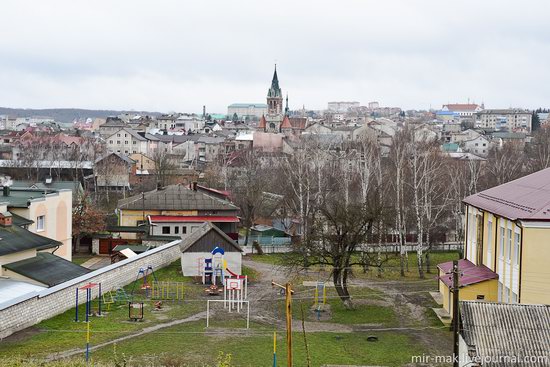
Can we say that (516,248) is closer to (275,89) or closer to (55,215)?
(55,215)

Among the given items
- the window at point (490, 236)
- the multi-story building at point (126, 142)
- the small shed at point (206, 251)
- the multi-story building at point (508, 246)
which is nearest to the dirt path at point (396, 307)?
the multi-story building at point (508, 246)

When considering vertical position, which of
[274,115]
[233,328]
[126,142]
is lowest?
[233,328]

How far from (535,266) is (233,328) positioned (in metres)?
8.88

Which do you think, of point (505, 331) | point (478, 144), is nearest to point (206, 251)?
point (505, 331)

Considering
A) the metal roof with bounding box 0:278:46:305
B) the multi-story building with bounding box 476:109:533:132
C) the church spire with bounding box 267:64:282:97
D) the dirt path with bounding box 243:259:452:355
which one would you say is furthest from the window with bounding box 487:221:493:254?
the multi-story building with bounding box 476:109:533:132

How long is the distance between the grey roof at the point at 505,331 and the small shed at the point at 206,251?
14.8 meters

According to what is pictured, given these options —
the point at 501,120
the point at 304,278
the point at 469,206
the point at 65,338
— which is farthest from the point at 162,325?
the point at 501,120

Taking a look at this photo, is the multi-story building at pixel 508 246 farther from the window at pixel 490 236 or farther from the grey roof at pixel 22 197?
the grey roof at pixel 22 197

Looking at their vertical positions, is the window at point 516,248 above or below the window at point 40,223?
above

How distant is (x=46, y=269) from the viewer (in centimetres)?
2353

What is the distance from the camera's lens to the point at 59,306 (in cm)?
2031

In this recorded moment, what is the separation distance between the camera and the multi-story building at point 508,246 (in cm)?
1966

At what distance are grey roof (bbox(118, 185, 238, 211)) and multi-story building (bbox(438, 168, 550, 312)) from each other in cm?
1484

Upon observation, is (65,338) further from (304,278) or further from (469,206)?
(469,206)
